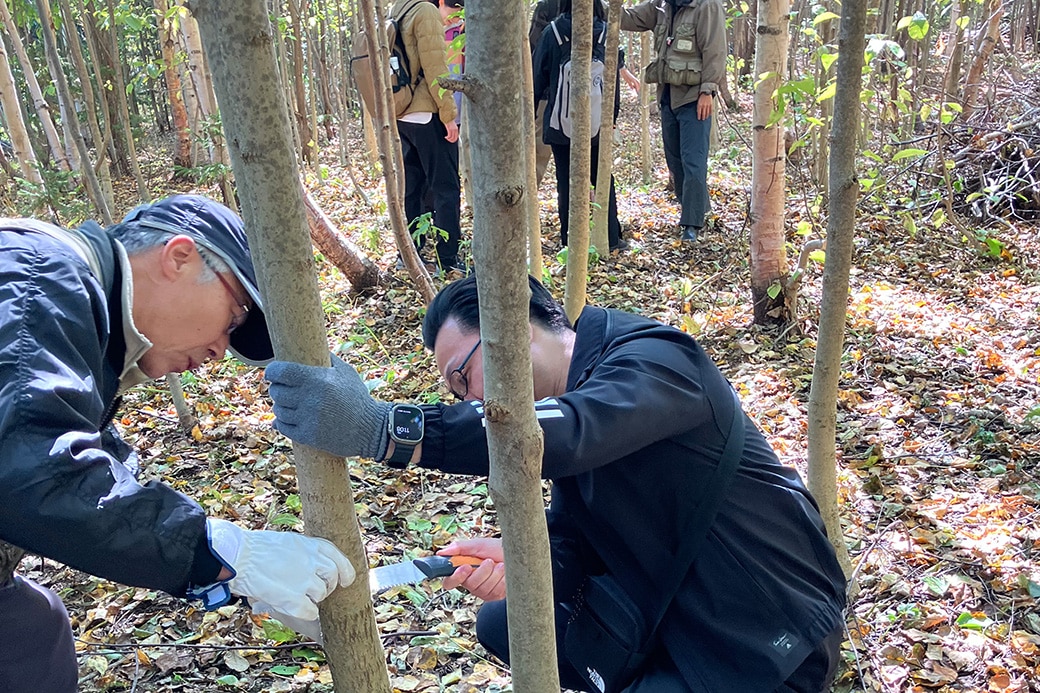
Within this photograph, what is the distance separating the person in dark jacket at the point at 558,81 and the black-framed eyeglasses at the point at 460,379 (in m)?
3.63

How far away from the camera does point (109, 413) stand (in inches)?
66.9

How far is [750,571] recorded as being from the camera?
64.9 inches

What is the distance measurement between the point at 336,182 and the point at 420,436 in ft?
29.6

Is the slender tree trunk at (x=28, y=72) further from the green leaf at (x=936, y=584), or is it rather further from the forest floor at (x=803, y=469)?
the green leaf at (x=936, y=584)

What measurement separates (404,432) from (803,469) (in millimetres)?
2382

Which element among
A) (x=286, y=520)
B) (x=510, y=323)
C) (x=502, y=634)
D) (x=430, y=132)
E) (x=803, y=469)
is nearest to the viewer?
(x=510, y=323)

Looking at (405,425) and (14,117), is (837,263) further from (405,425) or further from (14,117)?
(14,117)

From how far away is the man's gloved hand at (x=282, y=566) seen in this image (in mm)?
1358

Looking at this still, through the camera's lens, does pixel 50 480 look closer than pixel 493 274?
No

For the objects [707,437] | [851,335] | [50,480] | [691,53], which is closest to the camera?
[50,480]

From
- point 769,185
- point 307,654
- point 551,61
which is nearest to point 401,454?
point 307,654

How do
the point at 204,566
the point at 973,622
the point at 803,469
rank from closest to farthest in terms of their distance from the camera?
the point at 204,566 < the point at 973,622 < the point at 803,469

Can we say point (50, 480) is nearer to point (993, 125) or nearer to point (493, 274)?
point (493, 274)

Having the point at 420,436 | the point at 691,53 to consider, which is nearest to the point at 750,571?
the point at 420,436
